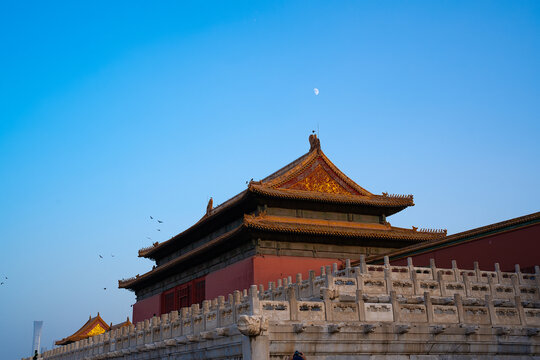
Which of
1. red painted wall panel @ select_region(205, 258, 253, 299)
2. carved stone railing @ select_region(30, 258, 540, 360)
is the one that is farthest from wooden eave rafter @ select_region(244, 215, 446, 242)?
carved stone railing @ select_region(30, 258, 540, 360)

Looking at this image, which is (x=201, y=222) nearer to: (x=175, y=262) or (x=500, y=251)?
(x=175, y=262)

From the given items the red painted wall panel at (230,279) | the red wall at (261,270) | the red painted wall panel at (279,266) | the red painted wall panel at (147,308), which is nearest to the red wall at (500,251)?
the red painted wall panel at (279,266)

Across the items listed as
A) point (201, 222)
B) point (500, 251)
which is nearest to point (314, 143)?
point (201, 222)

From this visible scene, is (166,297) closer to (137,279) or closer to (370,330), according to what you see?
(137,279)

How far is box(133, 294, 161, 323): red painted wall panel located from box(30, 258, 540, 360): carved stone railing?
16401mm

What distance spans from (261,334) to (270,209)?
1691 centimetres

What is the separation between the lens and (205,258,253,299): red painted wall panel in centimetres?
2695

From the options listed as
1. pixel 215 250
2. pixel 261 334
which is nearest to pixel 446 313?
pixel 261 334

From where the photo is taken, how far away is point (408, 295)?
53.2 feet

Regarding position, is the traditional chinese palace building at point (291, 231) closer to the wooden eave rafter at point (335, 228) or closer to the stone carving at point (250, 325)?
the wooden eave rafter at point (335, 228)

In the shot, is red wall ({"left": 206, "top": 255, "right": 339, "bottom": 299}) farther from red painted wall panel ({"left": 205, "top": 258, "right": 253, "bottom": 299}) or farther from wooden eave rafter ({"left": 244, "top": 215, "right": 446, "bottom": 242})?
wooden eave rafter ({"left": 244, "top": 215, "right": 446, "bottom": 242})

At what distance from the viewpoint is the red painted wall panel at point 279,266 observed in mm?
26609

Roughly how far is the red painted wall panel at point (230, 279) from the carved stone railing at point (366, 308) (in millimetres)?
7741

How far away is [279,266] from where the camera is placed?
27172mm
